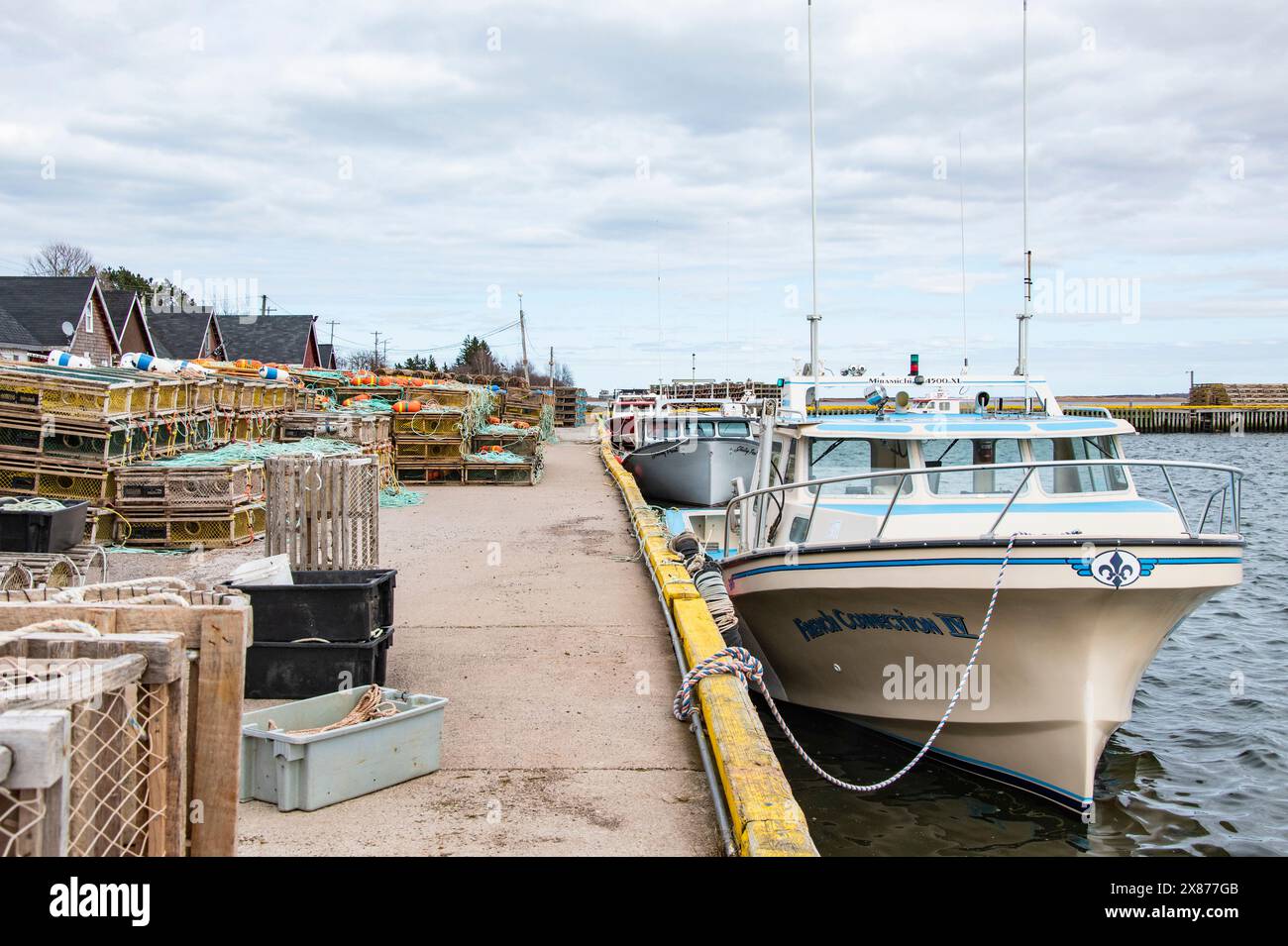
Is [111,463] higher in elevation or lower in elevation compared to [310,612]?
higher

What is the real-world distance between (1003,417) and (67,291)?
33.7 m

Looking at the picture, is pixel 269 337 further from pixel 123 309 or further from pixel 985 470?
pixel 985 470

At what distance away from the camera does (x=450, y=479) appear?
22781mm

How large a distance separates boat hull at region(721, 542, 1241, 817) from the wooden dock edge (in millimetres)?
1024

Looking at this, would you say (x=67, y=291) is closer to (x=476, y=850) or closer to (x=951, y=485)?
(x=951, y=485)

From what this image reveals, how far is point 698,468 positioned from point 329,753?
1887 centimetres

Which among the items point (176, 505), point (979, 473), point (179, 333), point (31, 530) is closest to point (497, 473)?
point (176, 505)

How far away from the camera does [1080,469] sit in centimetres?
927

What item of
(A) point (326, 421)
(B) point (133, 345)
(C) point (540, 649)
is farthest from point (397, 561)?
(B) point (133, 345)

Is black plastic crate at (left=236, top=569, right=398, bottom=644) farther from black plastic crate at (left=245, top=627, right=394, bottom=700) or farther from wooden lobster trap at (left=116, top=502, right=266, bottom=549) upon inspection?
wooden lobster trap at (left=116, top=502, right=266, bottom=549)

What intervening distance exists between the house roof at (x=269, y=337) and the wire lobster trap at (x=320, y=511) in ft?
143

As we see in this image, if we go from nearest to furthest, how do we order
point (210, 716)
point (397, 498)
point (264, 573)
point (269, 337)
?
point (210, 716)
point (264, 573)
point (397, 498)
point (269, 337)

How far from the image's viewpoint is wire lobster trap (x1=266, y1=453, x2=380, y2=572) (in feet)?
28.8
